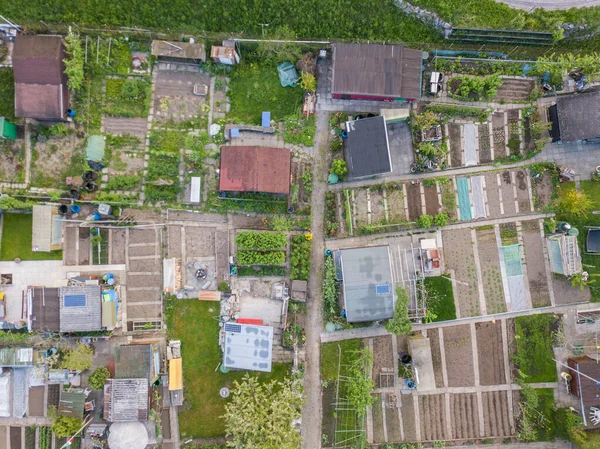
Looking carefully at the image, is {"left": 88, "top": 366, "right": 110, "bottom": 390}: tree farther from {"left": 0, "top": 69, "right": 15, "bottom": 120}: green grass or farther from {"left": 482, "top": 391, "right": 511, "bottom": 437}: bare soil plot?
{"left": 482, "top": 391, "right": 511, "bottom": 437}: bare soil plot

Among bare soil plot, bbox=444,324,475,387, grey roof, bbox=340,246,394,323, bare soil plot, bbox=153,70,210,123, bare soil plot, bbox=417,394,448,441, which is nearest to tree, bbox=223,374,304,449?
grey roof, bbox=340,246,394,323

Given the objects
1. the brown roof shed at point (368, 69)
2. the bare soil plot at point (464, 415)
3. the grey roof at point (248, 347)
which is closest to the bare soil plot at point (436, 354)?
the bare soil plot at point (464, 415)

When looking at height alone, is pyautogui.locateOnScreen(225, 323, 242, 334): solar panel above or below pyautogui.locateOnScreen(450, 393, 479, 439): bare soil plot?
above

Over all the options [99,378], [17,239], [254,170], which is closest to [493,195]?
[254,170]

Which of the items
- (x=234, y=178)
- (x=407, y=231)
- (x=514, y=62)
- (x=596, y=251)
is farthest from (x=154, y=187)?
(x=596, y=251)

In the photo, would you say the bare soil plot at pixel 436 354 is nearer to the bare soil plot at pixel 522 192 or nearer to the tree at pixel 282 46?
the bare soil plot at pixel 522 192

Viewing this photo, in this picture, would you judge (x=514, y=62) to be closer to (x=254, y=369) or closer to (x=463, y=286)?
(x=463, y=286)
